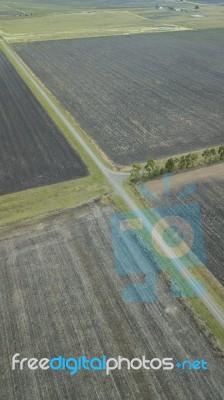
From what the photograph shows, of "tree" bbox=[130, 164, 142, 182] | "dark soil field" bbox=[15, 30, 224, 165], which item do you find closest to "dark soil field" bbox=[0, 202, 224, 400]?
"tree" bbox=[130, 164, 142, 182]

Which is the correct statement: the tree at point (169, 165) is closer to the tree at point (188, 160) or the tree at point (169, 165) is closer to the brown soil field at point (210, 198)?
the brown soil field at point (210, 198)

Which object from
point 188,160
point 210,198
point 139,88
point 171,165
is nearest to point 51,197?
point 171,165

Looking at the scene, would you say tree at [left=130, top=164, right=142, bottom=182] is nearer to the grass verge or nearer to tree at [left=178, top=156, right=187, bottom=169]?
tree at [left=178, top=156, right=187, bottom=169]

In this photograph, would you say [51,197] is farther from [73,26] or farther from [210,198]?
[73,26]

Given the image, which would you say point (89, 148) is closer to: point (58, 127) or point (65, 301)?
point (58, 127)

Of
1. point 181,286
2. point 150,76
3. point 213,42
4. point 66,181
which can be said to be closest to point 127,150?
point 66,181

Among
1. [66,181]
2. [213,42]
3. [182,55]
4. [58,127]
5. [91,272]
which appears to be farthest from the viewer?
[213,42]

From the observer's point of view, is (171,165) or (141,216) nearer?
(141,216)
